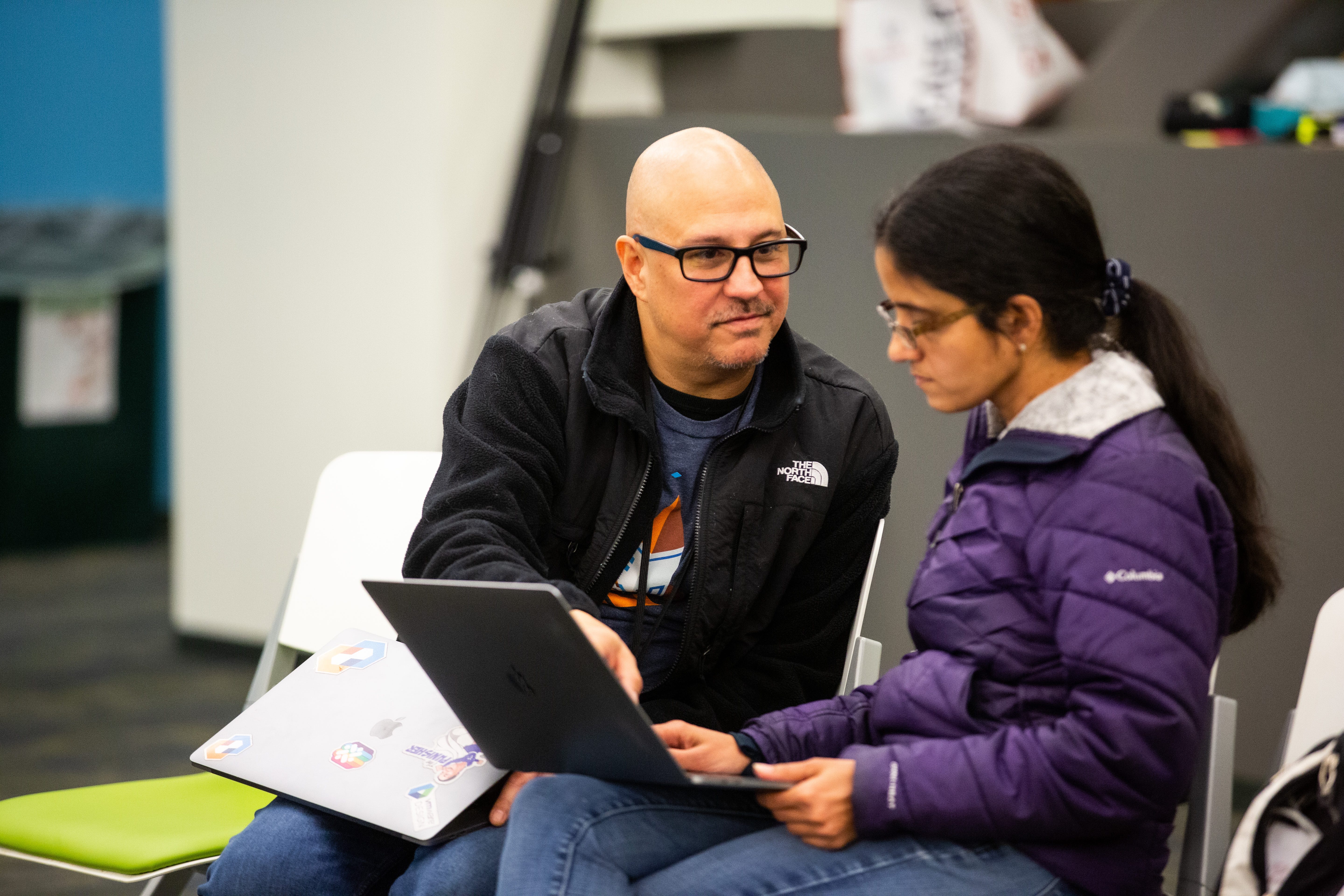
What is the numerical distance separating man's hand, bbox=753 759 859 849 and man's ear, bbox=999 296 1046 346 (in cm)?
47

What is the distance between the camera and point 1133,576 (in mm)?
1202

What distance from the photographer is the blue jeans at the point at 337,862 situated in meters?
1.52

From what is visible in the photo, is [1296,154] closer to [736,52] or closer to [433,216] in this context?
[736,52]

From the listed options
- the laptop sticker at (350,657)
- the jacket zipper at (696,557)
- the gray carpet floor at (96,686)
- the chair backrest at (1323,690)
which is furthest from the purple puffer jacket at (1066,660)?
the gray carpet floor at (96,686)

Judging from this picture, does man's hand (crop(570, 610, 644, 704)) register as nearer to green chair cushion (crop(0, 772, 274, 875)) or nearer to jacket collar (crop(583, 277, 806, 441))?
jacket collar (crop(583, 277, 806, 441))

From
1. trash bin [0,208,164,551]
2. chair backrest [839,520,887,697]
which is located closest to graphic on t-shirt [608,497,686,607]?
chair backrest [839,520,887,697]

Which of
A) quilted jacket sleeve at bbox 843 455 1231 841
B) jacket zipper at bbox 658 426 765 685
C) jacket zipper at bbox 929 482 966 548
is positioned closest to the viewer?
quilted jacket sleeve at bbox 843 455 1231 841

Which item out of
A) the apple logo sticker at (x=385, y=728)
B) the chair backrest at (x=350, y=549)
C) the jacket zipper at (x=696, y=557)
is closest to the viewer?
the apple logo sticker at (x=385, y=728)

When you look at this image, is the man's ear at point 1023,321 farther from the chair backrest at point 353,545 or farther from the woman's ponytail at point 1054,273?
the chair backrest at point 353,545

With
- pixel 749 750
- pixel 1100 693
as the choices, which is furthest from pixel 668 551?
pixel 1100 693

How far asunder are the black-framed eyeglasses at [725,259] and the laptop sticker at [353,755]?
748 mm

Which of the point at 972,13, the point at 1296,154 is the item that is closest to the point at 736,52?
the point at 972,13

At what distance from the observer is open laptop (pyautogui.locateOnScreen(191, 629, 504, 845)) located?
1.54m

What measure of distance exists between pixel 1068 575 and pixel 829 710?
391 mm
